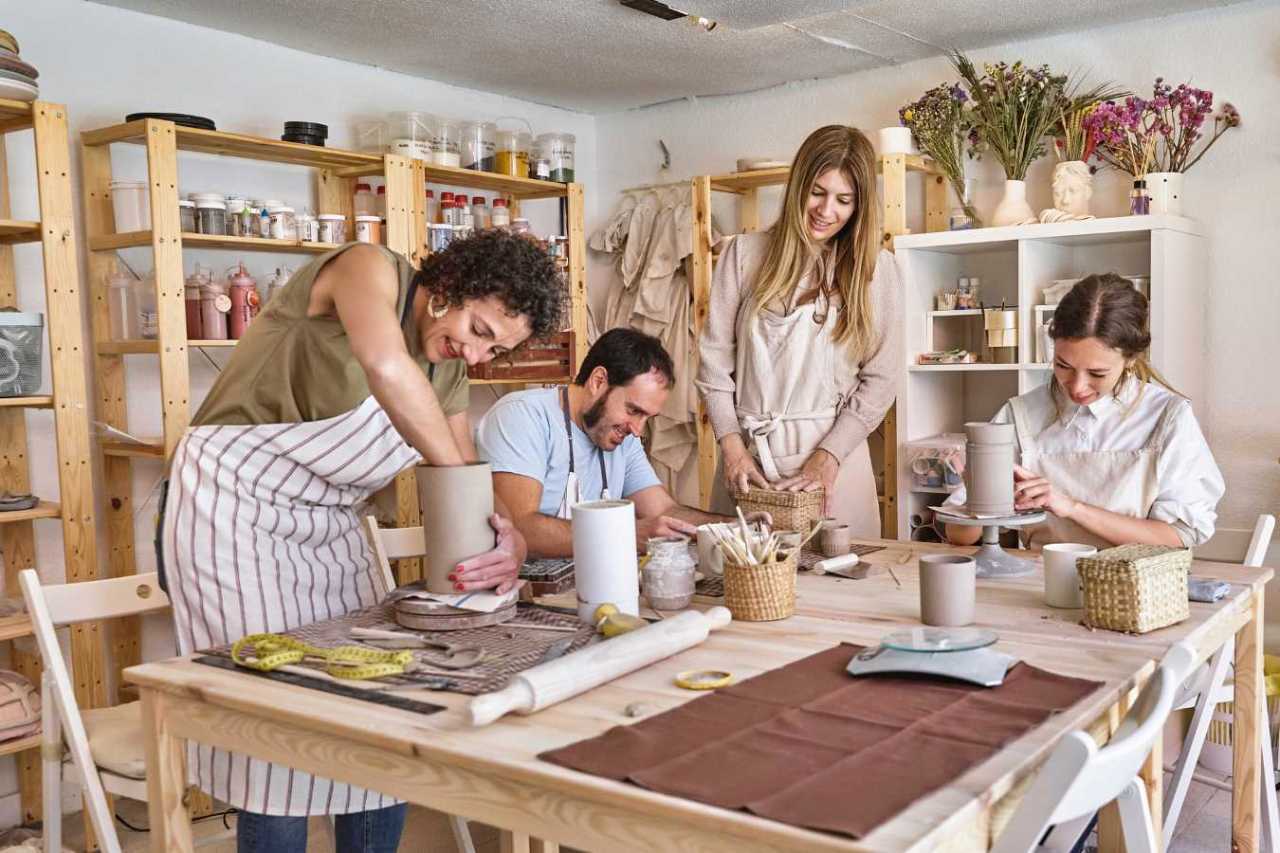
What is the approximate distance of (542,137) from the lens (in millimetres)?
4625

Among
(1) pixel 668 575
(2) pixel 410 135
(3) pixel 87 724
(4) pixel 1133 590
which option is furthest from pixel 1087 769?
(2) pixel 410 135

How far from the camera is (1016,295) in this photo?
4168 mm

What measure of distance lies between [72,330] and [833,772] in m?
2.71

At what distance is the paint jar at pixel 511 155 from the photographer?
4.46 m

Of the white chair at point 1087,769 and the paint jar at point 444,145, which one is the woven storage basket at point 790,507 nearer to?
the white chair at point 1087,769

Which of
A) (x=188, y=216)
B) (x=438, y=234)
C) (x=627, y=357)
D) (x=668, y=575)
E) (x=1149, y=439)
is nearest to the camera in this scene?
(x=668, y=575)

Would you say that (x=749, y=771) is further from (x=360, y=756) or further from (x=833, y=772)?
(x=360, y=756)

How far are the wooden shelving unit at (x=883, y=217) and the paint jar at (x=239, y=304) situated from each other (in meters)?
1.52

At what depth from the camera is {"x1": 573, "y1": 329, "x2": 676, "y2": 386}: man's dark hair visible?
249 cm

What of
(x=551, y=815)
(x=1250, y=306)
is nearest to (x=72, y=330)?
(x=551, y=815)

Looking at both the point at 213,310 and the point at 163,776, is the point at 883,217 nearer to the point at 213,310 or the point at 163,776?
the point at 213,310

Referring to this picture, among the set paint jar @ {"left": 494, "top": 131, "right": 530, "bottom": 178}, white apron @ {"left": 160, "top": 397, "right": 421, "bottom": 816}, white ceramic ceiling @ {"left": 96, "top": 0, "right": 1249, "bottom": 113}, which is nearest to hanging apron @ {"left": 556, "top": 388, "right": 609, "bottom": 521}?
white apron @ {"left": 160, "top": 397, "right": 421, "bottom": 816}

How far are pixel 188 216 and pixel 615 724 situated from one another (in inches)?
112

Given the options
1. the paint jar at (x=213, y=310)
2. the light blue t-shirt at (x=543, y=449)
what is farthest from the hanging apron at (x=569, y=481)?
the paint jar at (x=213, y=310)
